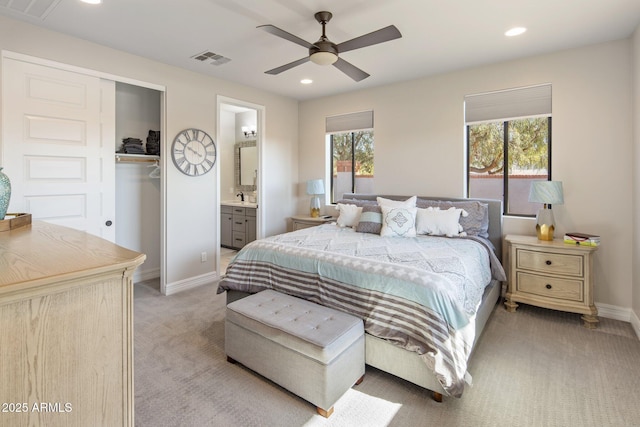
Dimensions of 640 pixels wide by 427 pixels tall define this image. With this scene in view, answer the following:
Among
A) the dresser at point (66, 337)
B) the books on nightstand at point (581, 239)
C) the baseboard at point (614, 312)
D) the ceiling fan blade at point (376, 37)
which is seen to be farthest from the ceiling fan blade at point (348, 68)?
the baseboard at point (614, 312)

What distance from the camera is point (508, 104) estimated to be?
3.63 meters

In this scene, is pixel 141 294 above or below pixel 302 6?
below

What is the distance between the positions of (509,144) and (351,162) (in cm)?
214

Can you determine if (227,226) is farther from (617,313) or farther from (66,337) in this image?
(617,313)

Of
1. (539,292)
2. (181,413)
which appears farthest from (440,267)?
(181,413)

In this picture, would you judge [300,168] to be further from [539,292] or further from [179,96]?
[539,292]

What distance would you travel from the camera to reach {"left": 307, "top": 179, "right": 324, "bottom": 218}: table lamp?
16.5ft

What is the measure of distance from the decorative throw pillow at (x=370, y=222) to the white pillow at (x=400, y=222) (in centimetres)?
9

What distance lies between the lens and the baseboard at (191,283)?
385cm

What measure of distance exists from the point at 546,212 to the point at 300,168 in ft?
11.6

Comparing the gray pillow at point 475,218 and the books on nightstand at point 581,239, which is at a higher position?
the gray pillow at point 475,218

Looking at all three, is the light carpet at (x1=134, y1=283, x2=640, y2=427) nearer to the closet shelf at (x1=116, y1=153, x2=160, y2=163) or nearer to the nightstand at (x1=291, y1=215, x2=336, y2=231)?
the closet shelf at (x1=116, y1=153, x2=160, y2=163)

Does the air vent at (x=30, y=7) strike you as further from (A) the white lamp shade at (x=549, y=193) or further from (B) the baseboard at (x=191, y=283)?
→ (A) the white lamp shade at (x=549, y=193)

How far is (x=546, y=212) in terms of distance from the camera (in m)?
3.25
